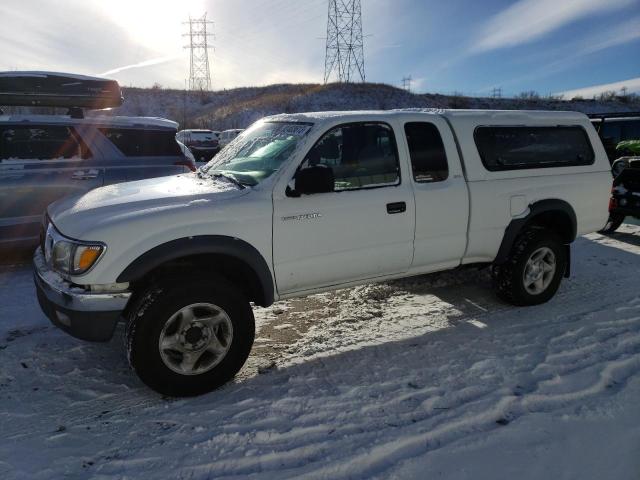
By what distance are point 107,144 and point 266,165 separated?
342 cm

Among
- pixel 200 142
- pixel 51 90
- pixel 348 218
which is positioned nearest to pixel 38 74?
pixel 51 90

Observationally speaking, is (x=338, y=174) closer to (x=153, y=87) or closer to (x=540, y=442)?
(x=540, y=442)

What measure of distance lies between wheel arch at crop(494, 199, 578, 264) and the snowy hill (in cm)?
3851

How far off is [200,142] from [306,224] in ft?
64.7

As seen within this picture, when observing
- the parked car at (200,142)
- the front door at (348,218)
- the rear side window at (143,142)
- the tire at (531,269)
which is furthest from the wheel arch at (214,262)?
the parked car at (200,142)

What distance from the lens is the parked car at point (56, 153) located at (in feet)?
18.5

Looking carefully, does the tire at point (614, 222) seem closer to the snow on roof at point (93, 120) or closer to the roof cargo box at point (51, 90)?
the snow on roof at point (93, 120)

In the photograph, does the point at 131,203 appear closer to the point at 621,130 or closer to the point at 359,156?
the point at 359,156

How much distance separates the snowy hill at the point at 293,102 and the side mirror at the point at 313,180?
128ft

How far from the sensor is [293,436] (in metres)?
2.81

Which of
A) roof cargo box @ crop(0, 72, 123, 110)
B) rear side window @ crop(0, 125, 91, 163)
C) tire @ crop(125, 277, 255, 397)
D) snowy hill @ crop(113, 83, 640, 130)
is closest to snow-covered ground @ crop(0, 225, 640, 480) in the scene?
tire @ crop(125, 277, 255, 397)

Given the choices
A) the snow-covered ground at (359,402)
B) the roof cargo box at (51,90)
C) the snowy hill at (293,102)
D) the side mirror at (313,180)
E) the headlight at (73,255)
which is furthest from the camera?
the snowy hill at (293,102)

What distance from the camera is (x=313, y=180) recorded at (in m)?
3.38

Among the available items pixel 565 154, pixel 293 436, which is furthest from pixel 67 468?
pixel 565 154
